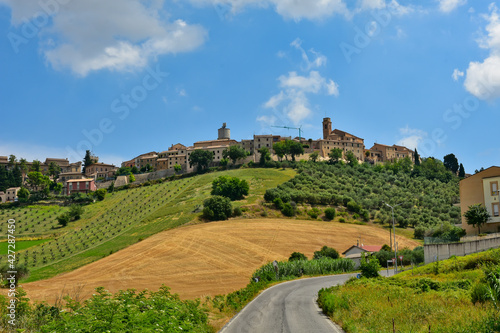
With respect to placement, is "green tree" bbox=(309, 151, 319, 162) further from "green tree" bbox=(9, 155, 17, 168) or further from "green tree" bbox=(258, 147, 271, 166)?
"green tree" bbox=(9, 155, 17, 168)

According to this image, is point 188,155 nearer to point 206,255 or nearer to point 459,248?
point 206,255

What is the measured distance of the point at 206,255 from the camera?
210 ft

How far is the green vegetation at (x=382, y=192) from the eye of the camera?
94.8 meters

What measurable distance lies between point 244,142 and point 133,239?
9665 cm

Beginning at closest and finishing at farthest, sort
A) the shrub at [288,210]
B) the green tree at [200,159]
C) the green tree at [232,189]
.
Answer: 1. the shrub at [288,210]
2. the green tree at [232,189]
3. the green tree at [200,159]

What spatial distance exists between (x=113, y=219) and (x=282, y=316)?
80332mm

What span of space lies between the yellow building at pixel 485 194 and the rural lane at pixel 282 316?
30131 mm

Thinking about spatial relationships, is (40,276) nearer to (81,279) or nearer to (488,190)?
(81,279)

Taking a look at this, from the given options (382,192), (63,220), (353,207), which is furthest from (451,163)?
(63,220)

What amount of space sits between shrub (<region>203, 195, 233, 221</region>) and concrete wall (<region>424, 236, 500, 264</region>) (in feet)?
156

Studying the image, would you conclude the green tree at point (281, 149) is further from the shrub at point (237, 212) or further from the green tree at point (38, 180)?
the green tree at point (38, 180)

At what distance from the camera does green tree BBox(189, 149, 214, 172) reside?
144125 millimetres

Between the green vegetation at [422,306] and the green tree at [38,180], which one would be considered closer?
the green vegetation at [422,306]

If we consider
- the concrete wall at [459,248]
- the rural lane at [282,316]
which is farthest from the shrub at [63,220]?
the concrete wall at [459,248]
